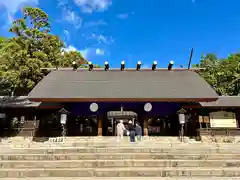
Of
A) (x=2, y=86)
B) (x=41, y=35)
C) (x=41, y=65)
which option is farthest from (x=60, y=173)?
(x=2, y=86)

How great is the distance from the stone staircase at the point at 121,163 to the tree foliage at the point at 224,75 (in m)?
16.3

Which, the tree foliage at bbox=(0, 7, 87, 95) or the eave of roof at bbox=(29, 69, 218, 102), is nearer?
the eave of roof at bbox=(29, 69, 218, 102)

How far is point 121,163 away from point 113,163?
0.83 ft

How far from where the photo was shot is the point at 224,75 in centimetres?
2284

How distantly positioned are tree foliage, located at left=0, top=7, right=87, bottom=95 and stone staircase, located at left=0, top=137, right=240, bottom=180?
28.9ft

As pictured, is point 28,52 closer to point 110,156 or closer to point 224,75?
point 110,156

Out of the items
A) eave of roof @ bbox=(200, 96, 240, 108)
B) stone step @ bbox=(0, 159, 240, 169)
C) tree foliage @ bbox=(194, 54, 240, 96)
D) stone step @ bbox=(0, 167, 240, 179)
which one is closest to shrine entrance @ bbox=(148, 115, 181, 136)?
eave of roof @ bbox=(200, 96, 240, 108)

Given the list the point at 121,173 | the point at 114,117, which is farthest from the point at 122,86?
the point at 121,173

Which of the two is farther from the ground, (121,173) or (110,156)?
(110,156)

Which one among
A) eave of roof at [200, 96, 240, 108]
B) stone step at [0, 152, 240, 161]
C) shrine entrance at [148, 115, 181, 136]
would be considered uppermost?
eave of roof at [200, 96, 240, 108]

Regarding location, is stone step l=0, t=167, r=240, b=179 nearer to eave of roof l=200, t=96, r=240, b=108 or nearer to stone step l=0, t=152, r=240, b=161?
stone step l=0, t=152, r=240, b=161

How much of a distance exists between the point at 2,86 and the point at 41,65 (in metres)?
5.10

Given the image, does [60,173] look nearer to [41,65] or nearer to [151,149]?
[151,149]

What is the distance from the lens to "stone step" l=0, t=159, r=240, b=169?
247 inches
